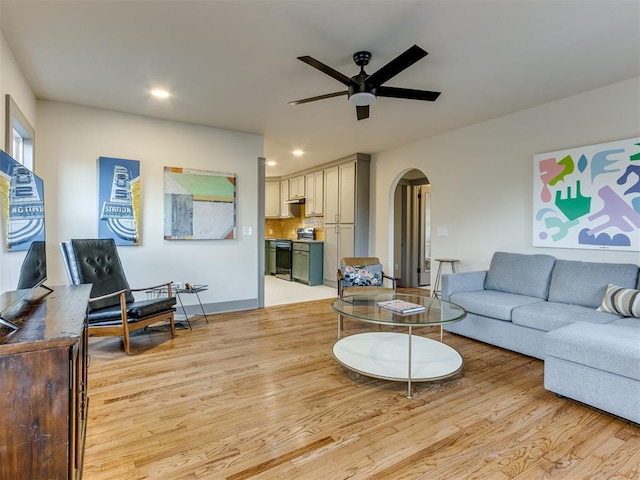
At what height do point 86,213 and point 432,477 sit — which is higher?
point 86,213

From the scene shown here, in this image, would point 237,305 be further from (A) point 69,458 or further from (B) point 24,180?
(A) point 69,458

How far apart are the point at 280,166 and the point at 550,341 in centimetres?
600

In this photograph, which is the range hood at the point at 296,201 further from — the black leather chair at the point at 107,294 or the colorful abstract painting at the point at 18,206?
the colorful abstract painting at the point at 18,206

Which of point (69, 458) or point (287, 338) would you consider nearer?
point (69, 458)

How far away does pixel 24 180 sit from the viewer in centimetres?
219

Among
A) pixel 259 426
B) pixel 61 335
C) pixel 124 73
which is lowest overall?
pixel 259 426

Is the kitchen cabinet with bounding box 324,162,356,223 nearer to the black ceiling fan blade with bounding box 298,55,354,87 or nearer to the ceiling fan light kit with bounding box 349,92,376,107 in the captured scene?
the ceiling fan light kit with bounding box 349,92,376,107

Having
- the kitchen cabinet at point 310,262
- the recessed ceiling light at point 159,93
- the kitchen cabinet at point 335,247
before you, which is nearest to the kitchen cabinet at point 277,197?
the kitchen cabinet at point 310,262

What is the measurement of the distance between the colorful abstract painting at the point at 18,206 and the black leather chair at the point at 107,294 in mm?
948

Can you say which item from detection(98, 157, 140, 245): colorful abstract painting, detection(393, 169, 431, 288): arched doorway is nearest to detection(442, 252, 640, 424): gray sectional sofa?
detection(393, 169, 431, 288): arched doorway

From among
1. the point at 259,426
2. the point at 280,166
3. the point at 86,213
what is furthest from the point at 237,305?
the point at 280,166

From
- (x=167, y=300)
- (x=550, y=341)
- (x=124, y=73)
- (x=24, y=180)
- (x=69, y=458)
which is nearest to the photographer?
(x=69, y=458)

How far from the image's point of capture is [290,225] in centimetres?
899

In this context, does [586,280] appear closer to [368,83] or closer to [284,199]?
[368,83]
